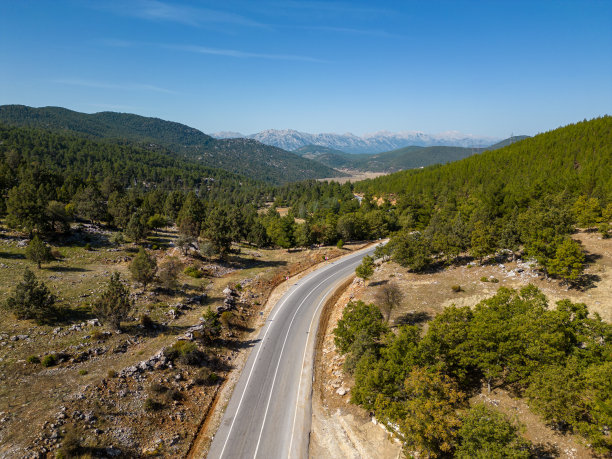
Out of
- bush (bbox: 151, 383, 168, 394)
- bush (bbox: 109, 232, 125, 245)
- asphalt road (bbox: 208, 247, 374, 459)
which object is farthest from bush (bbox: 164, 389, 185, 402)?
bush (bbox: 109, 232, 125, 245)

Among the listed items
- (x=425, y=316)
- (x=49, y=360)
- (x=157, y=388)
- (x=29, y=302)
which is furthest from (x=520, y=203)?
(x=29, y=302)

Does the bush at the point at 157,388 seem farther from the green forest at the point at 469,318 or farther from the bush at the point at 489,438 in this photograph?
the bush at the point at 489,438

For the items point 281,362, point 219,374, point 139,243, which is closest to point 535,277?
point 281,362

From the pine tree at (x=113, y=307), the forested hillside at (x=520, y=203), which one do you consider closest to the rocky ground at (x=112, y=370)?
the pine tree at (x=113, y=307)

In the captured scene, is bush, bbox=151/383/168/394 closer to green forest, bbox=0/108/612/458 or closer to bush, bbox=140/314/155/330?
bush, bbox=140/314/155/330

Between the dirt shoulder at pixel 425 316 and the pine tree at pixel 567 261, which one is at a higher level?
the pine tree at pixel 567 261

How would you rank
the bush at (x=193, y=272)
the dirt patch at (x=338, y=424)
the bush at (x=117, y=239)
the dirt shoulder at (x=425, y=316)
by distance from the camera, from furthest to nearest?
1. the bush at (x=117, y=239)
2. the bush at (x=193, y=272)
3. the dirt patch at (x=338, y=424)
4. the dirt shoulder at (x=425, y=316)

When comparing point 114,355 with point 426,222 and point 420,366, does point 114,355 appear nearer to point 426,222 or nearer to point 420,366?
point 420,366
